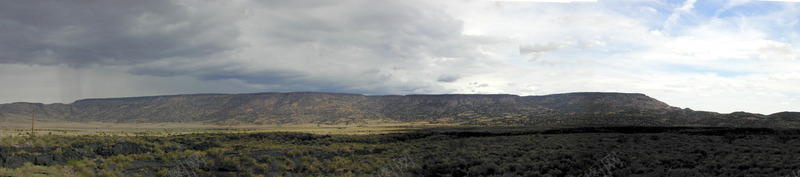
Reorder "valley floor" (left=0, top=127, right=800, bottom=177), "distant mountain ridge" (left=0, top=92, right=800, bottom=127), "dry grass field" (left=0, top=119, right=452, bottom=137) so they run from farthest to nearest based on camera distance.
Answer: "distant mountain ridge" (left=0, top=92, right=800, bottom=127) → "dry grass field" (left=0, top=119, right=452, bottom=137) → "valley floor" (left=0, top=127, right=800, bottom=177)

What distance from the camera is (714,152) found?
19172mm

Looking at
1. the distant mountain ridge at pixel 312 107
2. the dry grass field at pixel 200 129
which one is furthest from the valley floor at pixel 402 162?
the distant mountain ridge at pixel 312 107

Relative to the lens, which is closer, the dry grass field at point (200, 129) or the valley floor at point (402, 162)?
the valley floor at point (402, 162)

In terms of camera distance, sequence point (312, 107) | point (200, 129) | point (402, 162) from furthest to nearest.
→ point (312, 107) → point (200, 129) → point (402, 162)

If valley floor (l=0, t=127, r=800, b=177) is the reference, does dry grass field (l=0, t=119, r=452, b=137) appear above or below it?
below

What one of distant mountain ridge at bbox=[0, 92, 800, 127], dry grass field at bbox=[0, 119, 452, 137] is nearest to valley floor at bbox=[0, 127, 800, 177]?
dry grass field at bbox=[0, 119, 452, 137]

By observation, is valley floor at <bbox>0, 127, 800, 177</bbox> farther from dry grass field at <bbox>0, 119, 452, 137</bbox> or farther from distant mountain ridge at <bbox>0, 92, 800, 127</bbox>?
distant mountain ridge at <bbox>0, 92, 800, 127</bbox>

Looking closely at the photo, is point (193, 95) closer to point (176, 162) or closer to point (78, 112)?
point (78, 112)

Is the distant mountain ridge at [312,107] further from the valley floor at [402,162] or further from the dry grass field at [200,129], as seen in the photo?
the valley floor at [402,162]

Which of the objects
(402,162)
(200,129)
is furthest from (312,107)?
(402,162)

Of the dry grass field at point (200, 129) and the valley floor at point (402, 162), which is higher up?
the valley floor at point (402, 162)

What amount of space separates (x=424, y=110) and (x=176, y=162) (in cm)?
11208

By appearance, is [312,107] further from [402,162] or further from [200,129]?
[402,162]

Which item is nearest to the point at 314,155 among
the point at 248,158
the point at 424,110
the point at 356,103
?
the point at 248,158
